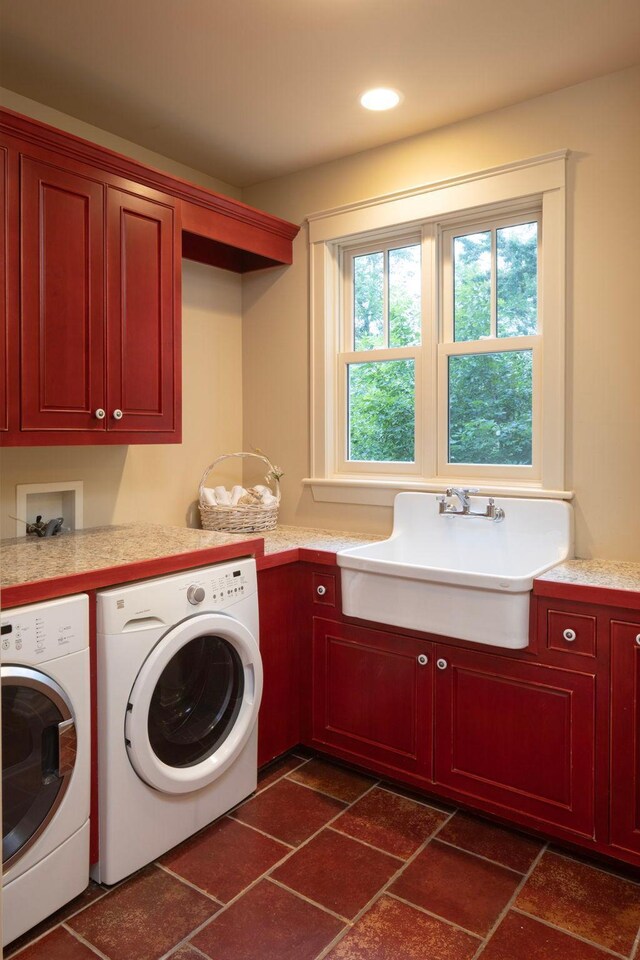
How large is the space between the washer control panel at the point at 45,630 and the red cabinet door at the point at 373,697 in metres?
1.05

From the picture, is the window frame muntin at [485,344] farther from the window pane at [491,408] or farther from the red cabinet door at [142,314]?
the red cabinet door at [142,314]

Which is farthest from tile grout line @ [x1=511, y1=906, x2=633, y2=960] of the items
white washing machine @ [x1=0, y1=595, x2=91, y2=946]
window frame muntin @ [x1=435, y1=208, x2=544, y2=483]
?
window frame muntin @ [x1=435, y1=208, x2=544, y2=483]

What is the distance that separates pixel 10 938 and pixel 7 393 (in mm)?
1493

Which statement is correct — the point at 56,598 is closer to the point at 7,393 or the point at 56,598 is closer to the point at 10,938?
the point at 7,393

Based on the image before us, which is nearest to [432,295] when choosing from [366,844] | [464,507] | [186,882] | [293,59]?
[464,507]

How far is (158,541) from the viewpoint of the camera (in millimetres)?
2418

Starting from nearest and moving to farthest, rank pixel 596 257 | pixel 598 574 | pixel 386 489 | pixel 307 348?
pixel 598 574
pixel 596 257
pixel 386 489
pixel 307 348

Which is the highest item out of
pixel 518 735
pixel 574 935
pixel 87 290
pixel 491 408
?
pixel 87 290

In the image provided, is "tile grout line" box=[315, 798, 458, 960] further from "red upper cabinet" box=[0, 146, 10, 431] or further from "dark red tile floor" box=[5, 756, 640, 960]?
"red upper cabinet" box=[0, 146, 10, 431]

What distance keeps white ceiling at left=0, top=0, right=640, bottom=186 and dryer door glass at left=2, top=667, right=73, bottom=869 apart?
195cm

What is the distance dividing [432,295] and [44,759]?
2215 mm

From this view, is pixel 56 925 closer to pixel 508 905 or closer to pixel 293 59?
pixel 508 905

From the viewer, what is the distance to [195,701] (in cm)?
225

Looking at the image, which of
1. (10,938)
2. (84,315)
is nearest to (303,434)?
(84,315)
